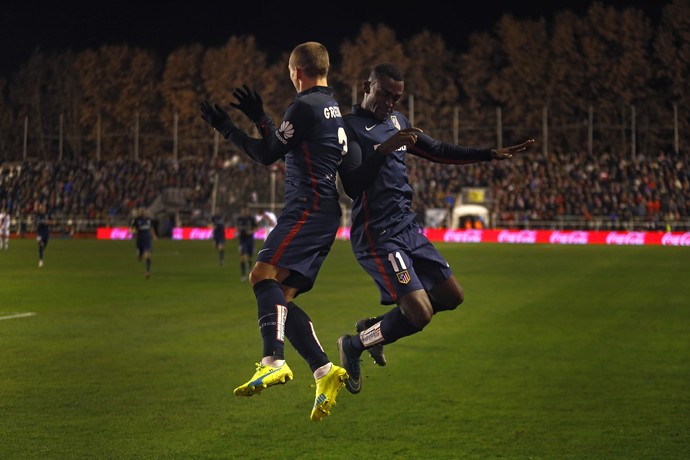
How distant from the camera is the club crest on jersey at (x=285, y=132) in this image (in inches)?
273

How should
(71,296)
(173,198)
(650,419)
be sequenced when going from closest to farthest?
(650,419)
(71,296)
(173,198)

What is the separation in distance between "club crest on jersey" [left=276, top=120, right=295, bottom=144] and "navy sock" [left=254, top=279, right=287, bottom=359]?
1.01m

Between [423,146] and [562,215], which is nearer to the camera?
[423,146]

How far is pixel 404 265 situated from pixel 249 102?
1.65 metres

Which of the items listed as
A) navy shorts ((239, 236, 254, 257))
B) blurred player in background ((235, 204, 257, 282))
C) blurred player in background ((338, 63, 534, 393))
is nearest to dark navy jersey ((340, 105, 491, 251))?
blurred player in background ((338, 63, 534, 393))

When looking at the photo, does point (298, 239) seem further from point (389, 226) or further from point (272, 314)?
point (389, 226)

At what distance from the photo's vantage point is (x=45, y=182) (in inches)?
3302

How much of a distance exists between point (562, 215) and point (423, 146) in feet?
201

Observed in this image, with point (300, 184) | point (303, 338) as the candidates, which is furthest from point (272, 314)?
point (300, 184)

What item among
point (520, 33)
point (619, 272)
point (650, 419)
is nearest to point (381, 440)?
point (650, 419)

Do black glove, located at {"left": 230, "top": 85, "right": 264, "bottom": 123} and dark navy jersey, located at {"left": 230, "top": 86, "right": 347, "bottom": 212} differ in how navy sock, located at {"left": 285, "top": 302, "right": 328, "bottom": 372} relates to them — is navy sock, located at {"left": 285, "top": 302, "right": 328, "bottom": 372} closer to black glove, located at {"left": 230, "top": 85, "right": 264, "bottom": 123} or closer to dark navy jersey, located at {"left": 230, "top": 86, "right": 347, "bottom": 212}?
dark navy jersey, located at {"left": 230, "top": 86, "right": 347, "bottom": 212}

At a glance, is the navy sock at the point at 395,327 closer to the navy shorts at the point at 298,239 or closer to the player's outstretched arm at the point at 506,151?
the navy shorts at the point at 298,239

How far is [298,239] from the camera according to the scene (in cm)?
718

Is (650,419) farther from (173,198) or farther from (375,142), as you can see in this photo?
(173,198)
